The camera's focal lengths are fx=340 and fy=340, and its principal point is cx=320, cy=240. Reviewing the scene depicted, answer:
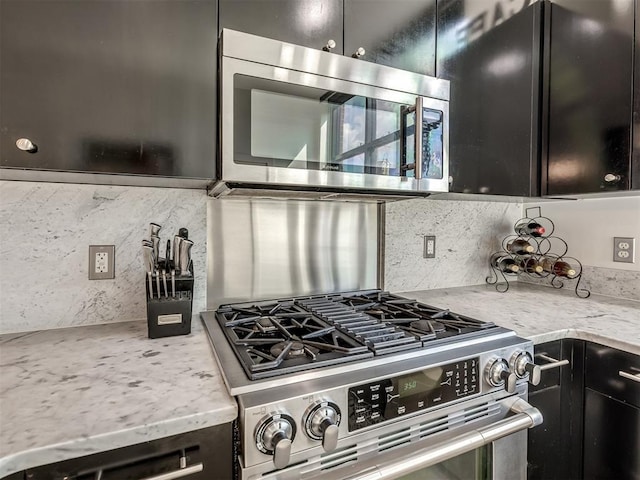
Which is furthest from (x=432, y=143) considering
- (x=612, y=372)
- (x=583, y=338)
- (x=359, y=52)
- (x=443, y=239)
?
(x=612, y=372)

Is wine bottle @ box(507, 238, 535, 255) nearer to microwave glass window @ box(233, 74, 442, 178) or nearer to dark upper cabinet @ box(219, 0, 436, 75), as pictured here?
microwave glass window @ box(233, 74, 442, 178)

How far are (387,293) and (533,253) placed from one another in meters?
0.93

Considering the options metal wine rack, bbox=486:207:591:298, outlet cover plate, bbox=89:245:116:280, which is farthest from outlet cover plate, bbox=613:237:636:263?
outlet cover plate, bbox=89:245:116:280

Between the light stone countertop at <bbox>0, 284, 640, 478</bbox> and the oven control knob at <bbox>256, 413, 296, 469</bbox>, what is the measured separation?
0.23 ft

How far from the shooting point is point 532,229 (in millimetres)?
1864

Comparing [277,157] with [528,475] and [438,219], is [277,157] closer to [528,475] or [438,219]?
[438,219]

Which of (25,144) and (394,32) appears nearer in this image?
(25,144)

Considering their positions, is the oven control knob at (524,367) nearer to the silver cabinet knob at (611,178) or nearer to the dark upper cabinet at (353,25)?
the silver cabinet knob at (611,178)

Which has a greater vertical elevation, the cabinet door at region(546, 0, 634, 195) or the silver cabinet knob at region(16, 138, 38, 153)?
the cabinet door at region(546, 0, 634, 195)

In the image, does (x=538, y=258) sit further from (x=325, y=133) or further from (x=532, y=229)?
(x=325, y=133)

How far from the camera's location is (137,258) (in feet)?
4.09

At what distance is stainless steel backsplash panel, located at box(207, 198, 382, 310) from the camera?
4.51 ft

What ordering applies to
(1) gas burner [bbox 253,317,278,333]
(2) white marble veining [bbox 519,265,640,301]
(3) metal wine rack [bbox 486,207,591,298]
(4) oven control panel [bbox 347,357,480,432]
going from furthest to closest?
(3) metal wine rack [bbox 486,207,591,298] → (2) white marble veining [bbox 519,265,640,301] → (1) gas burner [bbox 253,317,278,333] → (4) oven control panel [bbox 347,357,480,432]

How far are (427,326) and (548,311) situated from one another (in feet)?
2.26
